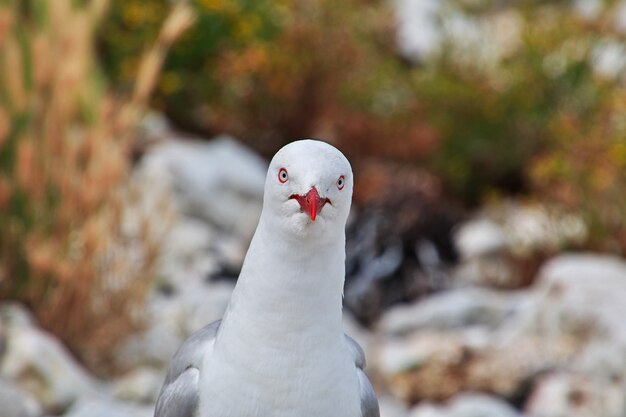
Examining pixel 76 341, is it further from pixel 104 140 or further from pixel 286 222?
pixel 286 222

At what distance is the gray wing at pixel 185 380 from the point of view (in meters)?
2.94

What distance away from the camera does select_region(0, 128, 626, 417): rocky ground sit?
4.81 metres

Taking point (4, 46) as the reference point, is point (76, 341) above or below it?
below

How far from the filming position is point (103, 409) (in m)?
4.30

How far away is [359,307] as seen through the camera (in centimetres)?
674

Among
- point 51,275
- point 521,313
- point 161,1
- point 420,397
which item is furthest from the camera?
point 161,1

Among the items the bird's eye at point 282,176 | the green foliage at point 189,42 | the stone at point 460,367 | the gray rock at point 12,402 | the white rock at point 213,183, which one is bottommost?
the bird's eye at point 282,176

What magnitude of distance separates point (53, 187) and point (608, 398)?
2551 millimetres

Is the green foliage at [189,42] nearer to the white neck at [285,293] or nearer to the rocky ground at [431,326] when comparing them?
the rocky ground at [431,326]

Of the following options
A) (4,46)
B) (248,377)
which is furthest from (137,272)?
(248,377)

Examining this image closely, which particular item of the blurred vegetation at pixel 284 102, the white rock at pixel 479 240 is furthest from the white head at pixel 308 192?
the white rock at pixel 479 240

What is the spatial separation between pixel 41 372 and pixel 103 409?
501mm

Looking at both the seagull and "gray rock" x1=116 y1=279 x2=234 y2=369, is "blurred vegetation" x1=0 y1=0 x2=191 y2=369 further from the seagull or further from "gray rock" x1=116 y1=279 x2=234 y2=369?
the seagull

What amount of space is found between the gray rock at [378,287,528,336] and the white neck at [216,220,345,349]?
3585mm
